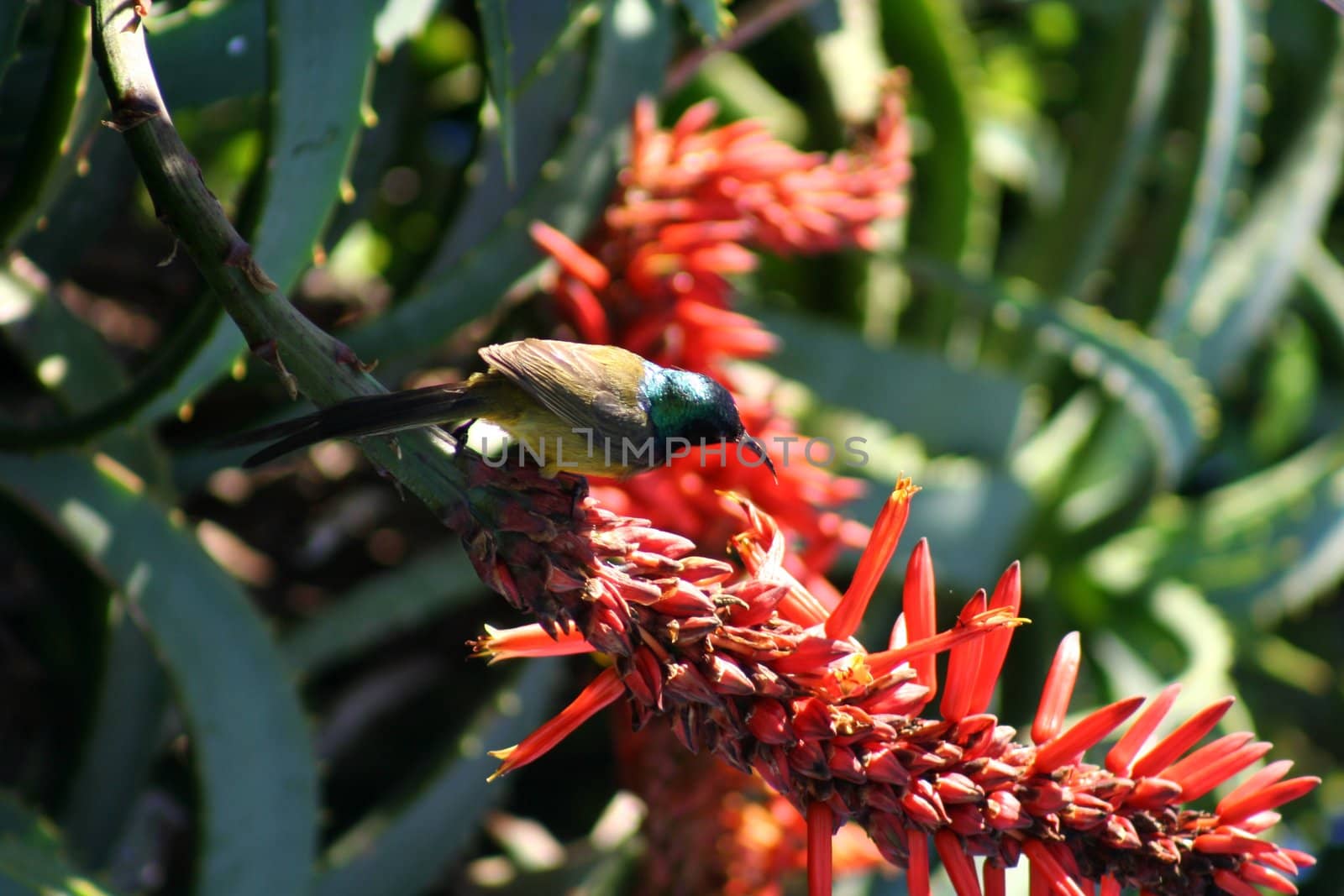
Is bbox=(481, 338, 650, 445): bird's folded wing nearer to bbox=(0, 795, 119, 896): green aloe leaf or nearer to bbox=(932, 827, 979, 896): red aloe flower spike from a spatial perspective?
bbox=(932, 827, 979, 896): red aloe flower spike

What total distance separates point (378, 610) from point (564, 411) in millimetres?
660

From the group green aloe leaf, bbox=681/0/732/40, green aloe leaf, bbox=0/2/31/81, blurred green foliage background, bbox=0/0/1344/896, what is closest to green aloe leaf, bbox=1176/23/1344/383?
blurred green foliage background, bbox=0/0/1344/896

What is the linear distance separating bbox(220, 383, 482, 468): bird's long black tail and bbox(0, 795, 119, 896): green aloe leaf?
0.40 meters

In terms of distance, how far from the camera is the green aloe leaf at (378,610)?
1.34 meters

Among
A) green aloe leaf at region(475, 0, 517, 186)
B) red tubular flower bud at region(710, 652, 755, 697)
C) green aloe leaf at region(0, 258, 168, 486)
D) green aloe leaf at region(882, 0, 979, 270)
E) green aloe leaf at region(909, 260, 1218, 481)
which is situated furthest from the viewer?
green aloe leaf at region(882, 0, 979, 270)

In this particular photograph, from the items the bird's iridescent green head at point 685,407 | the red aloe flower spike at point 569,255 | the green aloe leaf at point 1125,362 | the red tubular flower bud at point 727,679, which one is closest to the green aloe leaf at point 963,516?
the green aloe leaf at point 1125,362

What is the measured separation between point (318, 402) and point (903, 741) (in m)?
0.37

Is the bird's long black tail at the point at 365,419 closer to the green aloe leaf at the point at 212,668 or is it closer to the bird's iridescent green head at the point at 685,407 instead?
the bird's iridescent green head at the point at 685,407

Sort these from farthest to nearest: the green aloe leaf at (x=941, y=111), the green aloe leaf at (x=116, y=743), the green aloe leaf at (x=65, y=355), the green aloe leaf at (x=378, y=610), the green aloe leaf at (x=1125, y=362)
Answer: the green aloe leaf at (x=941, y=111), the green aloe leaf at (x=1125, y=362), the green aloe leaf at (x=378, y=610), the green aloe leaf at (x=116, y=743), the green aloe leaf at (x=65, y=355)

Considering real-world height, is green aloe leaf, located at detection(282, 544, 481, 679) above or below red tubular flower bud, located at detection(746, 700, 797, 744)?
below

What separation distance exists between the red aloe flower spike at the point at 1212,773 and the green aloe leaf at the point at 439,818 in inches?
27.7

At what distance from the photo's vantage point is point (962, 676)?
2.27 feet

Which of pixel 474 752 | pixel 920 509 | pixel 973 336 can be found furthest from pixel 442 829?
pixel 973 336

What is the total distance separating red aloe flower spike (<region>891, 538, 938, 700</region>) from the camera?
71 centimetres
